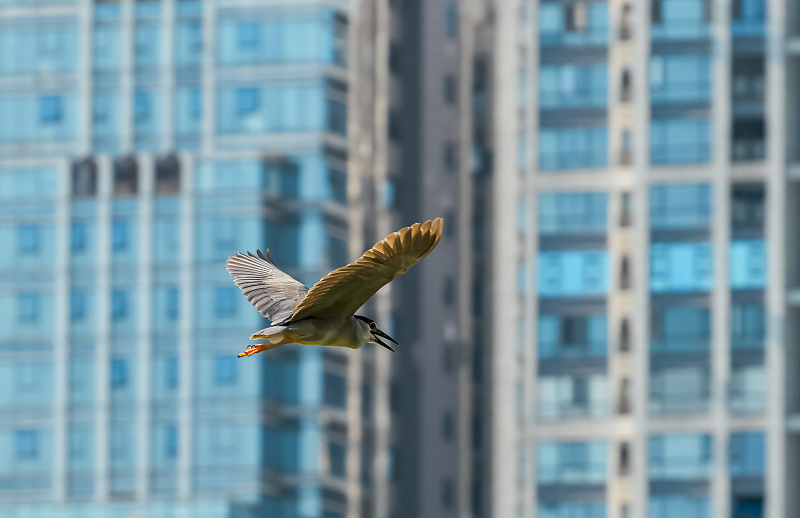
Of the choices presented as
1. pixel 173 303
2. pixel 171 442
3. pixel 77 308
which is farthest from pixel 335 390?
pixel 77 308

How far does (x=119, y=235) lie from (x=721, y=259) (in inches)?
850

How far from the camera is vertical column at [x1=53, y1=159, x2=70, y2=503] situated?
190 feet

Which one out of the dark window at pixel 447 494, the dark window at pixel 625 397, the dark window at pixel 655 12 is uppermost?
the dark window at pixel 655 12

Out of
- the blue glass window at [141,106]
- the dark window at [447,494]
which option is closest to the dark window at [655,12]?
the blue glass window at [141,106]

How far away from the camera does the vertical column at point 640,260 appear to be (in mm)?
56562

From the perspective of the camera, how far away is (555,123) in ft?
195

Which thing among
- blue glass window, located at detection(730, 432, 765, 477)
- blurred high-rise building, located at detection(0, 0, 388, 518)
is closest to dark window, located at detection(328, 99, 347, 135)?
blurred high-rise building, located at detection(0, 0, 388, 518)

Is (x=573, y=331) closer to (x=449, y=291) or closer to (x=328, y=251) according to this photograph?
(x=328, y=251)

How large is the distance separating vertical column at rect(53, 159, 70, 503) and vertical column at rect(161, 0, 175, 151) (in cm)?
400

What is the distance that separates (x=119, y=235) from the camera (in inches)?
2303

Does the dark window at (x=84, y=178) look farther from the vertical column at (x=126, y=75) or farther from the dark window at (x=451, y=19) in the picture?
the dark window at (x=451, y=19)

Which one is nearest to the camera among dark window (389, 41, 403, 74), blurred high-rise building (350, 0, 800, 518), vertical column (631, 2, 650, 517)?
blurred high-rise building (350, 0, 800, 518)

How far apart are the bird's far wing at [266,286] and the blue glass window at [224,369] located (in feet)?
132

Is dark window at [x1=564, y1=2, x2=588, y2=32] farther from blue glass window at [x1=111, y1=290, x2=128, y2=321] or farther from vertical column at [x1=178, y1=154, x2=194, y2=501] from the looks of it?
blue glass window at [x1=111, y1=290, x2=128, y2=321]
